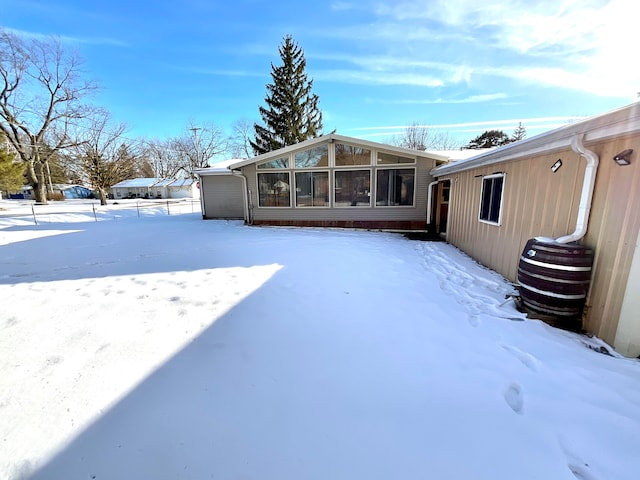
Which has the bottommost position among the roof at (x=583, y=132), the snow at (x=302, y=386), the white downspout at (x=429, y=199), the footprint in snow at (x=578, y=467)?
the snow at (x=302, y=386)

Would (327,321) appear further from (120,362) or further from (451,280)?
(451,280)

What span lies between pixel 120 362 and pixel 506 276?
17.0 feet

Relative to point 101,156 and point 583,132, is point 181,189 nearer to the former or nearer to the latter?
point 101,156

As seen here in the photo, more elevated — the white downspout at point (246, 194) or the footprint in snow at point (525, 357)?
the white downspout at point (246, 194)

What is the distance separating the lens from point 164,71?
675 inches

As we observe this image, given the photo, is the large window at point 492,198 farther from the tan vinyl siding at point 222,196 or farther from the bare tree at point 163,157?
the bare tree at point 163,157

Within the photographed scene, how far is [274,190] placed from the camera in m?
10.4

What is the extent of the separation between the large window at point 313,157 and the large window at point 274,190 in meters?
0.69

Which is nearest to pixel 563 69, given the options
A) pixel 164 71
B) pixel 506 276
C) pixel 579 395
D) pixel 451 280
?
pixel 506 276

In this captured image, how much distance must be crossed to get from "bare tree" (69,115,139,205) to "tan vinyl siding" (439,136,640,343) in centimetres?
2826

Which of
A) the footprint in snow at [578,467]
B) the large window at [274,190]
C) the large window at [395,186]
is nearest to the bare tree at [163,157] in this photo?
the large window at [274,190]

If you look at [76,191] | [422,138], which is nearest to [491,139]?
[422,138]

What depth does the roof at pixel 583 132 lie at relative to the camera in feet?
7.37

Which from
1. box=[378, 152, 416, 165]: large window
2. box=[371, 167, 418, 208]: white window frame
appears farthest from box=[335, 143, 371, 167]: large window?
box=[371, 167, 418, 208]: white window frame
